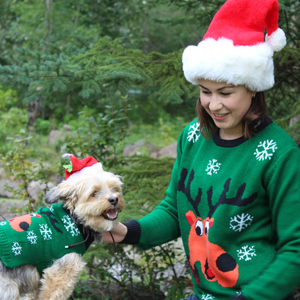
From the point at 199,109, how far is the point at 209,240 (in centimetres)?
78

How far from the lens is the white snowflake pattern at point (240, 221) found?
158 cm

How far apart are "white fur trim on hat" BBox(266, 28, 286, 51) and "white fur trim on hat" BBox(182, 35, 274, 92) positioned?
38 millimetres

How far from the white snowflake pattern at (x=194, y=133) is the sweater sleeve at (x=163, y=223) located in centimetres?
9

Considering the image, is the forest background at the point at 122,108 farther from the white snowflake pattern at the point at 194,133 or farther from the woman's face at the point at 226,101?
the woman's face at the point at 226,101

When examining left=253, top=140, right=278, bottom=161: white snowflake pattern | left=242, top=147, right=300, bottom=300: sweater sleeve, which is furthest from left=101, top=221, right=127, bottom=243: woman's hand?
left=253, top=140, right=278, bottom=161: white snowflake pattern

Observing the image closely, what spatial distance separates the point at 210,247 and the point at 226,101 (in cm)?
80

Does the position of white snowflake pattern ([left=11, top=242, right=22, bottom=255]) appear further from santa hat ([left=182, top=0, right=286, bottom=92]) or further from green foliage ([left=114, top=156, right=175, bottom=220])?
santa hat ([left=182, top=0, right=286, bottom=92])

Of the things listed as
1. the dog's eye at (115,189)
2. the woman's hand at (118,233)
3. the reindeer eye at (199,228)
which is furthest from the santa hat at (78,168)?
the reindeer eye at (199,228)

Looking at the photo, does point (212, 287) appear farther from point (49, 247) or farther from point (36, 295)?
point (36, 295)

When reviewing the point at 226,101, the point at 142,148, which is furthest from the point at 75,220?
the point at 142,148

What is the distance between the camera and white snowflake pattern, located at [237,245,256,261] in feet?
5.16

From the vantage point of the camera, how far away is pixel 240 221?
158 centimetres

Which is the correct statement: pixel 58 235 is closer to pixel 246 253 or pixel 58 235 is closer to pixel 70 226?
pixel 70 226

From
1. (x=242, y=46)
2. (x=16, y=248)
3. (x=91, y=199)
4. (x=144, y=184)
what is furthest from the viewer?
(x=144, y=184)
